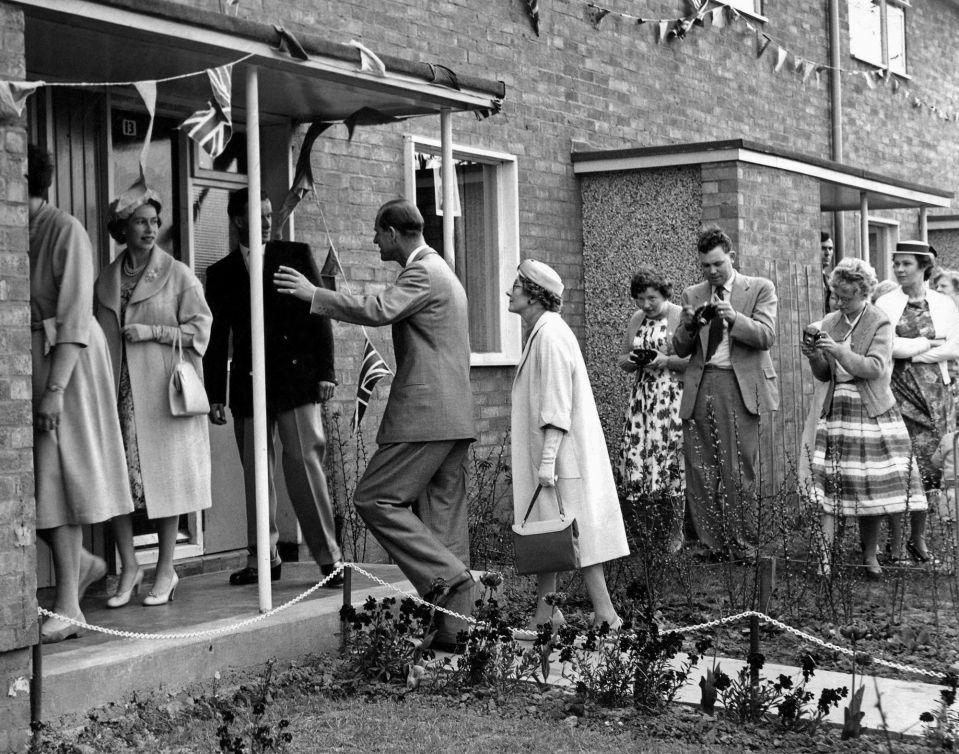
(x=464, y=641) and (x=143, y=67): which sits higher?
(x=143, y=67)

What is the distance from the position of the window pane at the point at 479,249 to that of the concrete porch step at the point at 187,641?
360 cm

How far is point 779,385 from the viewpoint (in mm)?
11758

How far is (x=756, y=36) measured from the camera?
1441 centimetres

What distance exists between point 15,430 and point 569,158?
7149 millimetres

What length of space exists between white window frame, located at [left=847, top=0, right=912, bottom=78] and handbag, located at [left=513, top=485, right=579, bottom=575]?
37.8 feet

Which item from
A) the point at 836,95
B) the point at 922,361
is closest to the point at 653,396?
the point at 922,361

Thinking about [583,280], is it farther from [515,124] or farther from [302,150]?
[302,150]

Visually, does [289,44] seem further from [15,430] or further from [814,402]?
[814,402]

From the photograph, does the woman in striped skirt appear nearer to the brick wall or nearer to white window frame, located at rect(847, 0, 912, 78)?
the brick wall

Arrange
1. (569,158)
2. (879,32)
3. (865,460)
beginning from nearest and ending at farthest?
(865,460)
(569,158)
(879,32)

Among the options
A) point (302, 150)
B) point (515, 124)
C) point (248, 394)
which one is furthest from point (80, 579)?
point (515, 124)

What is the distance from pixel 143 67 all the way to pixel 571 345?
2.42 metres

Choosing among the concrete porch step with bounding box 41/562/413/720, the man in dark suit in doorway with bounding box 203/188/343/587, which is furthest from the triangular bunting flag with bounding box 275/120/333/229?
the concrete porch step with bounding box 41/562/413/720

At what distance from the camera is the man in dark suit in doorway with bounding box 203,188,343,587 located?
7.48m
